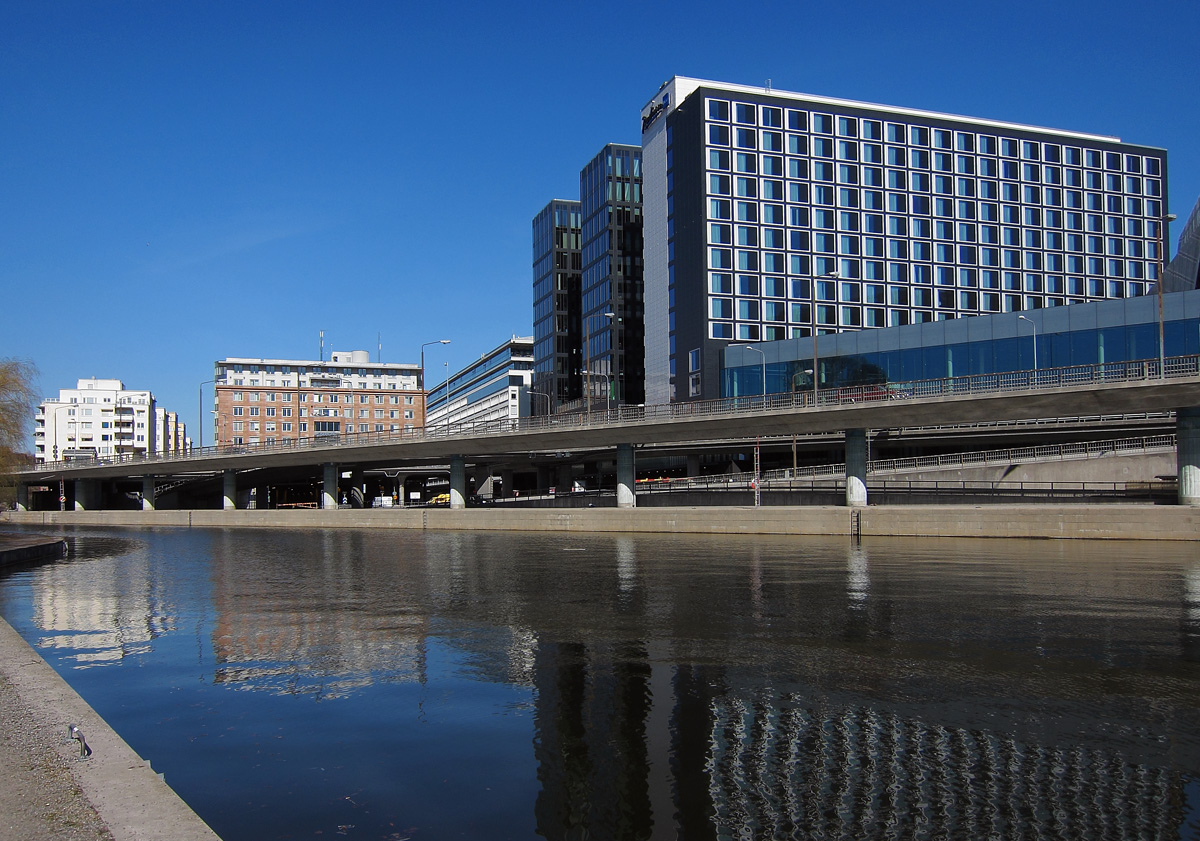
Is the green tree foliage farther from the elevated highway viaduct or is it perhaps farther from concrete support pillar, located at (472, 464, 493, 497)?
concrete support pillar, located at (472, 464, 493, 497)

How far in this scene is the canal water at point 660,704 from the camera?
8281 mm

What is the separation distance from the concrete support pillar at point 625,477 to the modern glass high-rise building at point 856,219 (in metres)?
31.5

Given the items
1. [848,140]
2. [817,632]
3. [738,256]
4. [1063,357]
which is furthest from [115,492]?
[817,632]

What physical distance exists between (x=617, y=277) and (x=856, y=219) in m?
36.4

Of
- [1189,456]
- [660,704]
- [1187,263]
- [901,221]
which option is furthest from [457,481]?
[1187,263]

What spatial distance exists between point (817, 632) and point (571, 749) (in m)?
8.48

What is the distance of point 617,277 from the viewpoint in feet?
425

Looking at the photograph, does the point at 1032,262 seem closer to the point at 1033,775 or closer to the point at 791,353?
the point at 791,353

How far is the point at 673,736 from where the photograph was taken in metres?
10.5

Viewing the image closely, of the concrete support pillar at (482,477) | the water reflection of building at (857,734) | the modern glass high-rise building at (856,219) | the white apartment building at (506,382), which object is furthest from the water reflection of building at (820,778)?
the white apartment building at (506,382)

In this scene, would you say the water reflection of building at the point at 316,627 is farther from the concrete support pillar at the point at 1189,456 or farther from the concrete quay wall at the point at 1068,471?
the concrete quay wall at the point at 1068,471

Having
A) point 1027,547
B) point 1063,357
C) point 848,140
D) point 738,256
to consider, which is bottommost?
point 1027,547

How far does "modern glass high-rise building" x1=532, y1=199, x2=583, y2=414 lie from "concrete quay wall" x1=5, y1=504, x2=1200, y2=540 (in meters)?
73.2

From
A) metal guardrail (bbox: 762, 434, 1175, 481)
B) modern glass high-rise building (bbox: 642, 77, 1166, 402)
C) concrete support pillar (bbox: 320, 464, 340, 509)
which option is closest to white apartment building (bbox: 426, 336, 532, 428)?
modern glass high-rise building (bbox: 642, 77, 1166, 402)
